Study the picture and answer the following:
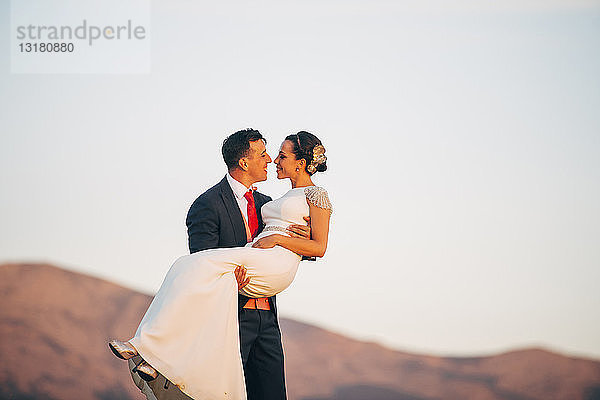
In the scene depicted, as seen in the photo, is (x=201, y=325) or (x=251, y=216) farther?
(x=251, y=216)

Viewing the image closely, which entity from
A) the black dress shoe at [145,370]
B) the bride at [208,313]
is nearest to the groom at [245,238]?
the bride at [208,313]

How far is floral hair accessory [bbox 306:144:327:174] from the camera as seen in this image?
9.74ft

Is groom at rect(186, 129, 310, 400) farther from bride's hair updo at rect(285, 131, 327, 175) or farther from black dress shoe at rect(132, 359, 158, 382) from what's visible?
black dress shoe at rect(132, 359, 158, 382)

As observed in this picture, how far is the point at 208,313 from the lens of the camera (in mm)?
2643

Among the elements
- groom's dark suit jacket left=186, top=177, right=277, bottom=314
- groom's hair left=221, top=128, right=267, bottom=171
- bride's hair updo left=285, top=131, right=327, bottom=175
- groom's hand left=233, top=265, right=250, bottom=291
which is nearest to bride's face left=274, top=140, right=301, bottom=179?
bride's hair updo left=285, top=131, right=327, bottom=175

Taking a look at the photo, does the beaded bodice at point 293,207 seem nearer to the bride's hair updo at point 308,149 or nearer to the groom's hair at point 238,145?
the bride's hair updo at point 308,149

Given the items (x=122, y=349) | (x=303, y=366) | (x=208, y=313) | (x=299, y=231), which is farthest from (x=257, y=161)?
(x=303, y=366)

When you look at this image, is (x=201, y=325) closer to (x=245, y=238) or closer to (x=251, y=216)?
(x=245, y=238)

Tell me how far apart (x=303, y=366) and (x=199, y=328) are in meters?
5.39

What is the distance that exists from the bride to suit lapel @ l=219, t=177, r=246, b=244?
0.32 feet

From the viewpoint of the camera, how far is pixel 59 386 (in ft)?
24.4

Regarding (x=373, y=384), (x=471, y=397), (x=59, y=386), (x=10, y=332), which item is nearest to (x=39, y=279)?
(x=10, y=332)

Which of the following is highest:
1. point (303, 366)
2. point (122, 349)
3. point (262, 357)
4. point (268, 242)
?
point (268, 242)

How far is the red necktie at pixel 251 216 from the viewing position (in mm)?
3033
